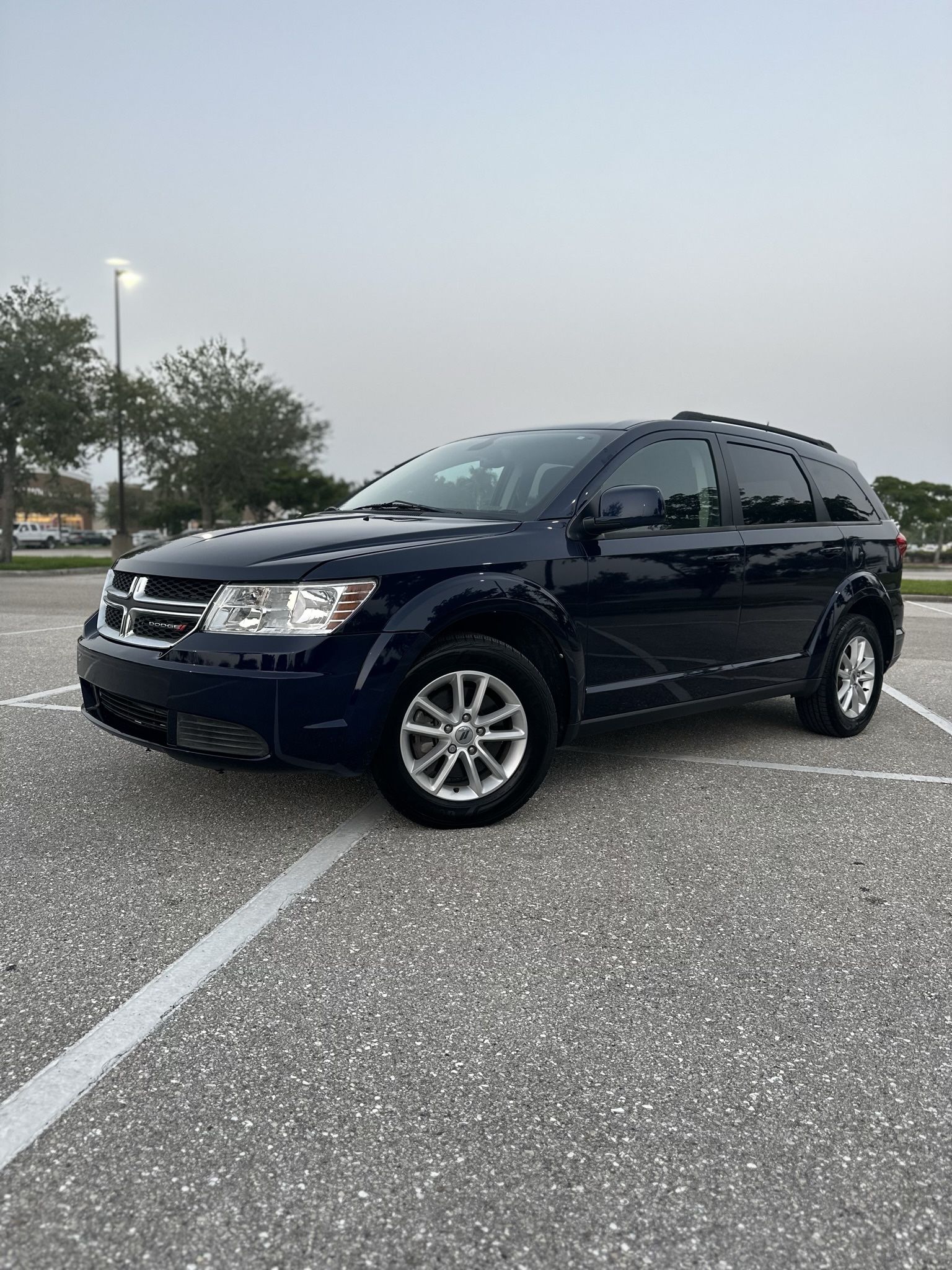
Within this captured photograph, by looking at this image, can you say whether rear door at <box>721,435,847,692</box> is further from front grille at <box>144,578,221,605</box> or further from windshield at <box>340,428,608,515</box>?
front grille at <box>144,578,221,605</box>

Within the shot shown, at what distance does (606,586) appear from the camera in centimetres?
457

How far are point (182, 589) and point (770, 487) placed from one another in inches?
130

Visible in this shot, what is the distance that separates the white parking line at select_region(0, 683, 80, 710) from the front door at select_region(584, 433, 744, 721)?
12.0 ft

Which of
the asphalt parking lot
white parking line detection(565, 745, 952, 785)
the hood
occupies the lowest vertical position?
the asphalt parking lot

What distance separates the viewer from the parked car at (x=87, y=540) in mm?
74750

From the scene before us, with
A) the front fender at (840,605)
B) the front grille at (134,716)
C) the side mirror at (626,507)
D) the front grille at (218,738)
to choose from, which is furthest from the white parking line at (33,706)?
the front fender at (840,605)

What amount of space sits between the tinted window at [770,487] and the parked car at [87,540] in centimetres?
7330

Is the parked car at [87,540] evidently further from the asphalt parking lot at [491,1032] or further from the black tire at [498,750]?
the asphalt parking lot at [491,1032]

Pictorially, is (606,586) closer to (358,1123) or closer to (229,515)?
(358,1123)

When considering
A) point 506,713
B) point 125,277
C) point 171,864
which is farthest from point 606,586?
point 125,277

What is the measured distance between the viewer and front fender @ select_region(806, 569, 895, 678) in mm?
5820

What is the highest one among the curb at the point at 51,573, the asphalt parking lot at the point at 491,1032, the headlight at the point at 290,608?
the headlight at the point at 290,608

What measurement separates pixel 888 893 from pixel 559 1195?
6.76 ft

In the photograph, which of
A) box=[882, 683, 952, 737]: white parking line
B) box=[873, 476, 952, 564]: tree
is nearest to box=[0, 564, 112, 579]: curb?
box=[882, 683, 952, 737]: white parking line
